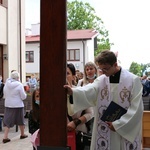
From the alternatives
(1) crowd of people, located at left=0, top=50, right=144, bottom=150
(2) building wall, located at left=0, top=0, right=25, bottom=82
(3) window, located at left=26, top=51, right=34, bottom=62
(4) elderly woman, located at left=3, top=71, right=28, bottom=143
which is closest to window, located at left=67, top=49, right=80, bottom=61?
(3) window, located at left=26, top=51, right=34, bottom=62

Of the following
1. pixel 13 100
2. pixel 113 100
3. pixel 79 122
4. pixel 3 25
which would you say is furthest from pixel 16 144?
pixel 3 25

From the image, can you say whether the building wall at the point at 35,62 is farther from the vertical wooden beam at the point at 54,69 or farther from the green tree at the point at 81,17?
the vertical wooden beam at the point at 54,69

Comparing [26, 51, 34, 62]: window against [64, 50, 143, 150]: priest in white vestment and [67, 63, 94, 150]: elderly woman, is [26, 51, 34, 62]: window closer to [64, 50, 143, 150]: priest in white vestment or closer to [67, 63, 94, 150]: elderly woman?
[67, 63, 94, 150]: elderly woman

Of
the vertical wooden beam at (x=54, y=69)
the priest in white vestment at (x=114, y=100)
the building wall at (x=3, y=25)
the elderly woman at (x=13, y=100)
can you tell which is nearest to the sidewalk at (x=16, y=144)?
the elderly woman at (x=13, y=100)

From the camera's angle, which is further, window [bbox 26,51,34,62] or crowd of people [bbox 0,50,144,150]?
window [bbox 26,51,34,62]

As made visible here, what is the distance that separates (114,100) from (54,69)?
80cm

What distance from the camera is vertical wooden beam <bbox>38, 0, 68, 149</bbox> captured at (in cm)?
232

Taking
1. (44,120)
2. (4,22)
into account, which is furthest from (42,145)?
(4,22)

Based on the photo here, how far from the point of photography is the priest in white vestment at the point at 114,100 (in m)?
2.75

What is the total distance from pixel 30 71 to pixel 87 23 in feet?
42.7

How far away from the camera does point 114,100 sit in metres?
2.88

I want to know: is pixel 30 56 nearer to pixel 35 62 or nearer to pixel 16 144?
pixel 35 62

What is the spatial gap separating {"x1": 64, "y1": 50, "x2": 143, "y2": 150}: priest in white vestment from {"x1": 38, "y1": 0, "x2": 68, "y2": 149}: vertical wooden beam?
34 cm

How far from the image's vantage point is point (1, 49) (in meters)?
16.5
